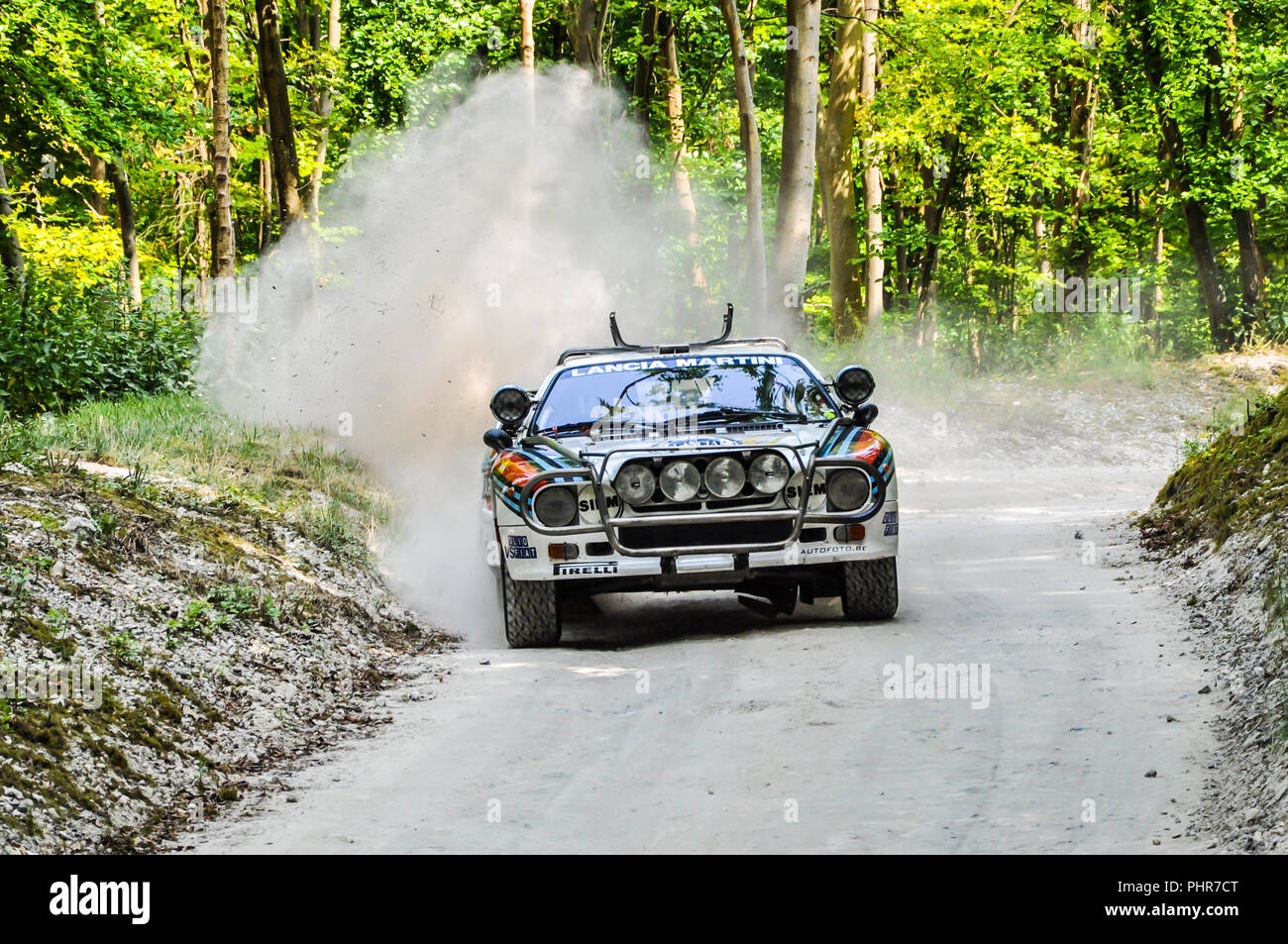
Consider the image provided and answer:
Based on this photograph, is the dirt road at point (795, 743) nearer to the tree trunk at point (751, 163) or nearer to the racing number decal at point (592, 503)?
the racing number decal at point (592, 503)

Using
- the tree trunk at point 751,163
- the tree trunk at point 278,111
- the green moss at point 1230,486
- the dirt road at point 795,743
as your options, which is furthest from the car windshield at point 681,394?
the tree trunk at point 278,111

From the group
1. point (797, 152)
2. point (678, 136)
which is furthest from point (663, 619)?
point (678, 136)

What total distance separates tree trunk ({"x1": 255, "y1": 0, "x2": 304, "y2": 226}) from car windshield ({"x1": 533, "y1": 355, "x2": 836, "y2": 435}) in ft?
44.2

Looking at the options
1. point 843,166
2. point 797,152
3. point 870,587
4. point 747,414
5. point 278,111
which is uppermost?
point 278,111

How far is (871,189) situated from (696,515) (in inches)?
847

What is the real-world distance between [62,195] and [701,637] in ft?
117

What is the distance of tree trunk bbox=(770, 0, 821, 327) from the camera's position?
71.3ft

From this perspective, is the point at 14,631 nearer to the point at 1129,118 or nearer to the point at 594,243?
the point at 594,243

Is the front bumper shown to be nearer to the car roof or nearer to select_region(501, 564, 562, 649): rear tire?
select_region(501, 564, 562, 649): rear tire

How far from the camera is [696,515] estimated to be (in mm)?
8711

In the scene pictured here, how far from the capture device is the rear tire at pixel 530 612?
29.6 feet

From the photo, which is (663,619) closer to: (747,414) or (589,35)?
(747,414)

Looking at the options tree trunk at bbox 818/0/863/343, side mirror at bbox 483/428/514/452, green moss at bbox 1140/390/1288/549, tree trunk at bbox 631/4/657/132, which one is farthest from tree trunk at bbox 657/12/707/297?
side mirror at bbox 483/428/514/452
